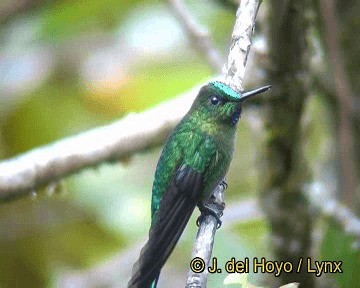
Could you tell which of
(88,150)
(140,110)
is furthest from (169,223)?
(140,110)

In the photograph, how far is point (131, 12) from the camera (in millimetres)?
3432

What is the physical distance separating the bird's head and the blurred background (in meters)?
0.76

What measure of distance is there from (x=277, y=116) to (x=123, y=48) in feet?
4.79

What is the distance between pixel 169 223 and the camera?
1.23m

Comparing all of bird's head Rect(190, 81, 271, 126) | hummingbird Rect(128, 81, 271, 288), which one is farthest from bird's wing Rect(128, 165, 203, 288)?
bird's head Rect(190, 81, 271, 126)

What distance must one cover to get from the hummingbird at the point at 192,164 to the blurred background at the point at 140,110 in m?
0.79

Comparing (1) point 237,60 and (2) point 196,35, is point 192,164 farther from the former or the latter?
(2) point 196,35

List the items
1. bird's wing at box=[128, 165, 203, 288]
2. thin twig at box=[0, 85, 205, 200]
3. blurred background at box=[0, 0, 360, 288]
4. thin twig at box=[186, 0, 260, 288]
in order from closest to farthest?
bird's wing at box=[128, 165, 203, 288] < thin twig at box=[186, 0, 260, 288] < thin twig at box=[0, 85, 205, 200] < blurred background at box=[0, 0, 360, 288]

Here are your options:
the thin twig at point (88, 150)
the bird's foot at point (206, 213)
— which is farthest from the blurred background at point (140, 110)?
the bird's foot at point (206, 213)

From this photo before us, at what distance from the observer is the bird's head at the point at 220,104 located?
4.73 feet

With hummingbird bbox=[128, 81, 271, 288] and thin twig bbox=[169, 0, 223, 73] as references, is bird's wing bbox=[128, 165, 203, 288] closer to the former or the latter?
hummingbird bbox=[128, 81, 271, 288]

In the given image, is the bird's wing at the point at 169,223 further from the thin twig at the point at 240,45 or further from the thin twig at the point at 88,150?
the thin twig at the point at 88,150

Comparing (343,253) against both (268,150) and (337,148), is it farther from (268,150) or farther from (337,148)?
(337,148)

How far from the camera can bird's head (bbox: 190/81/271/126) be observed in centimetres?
144
